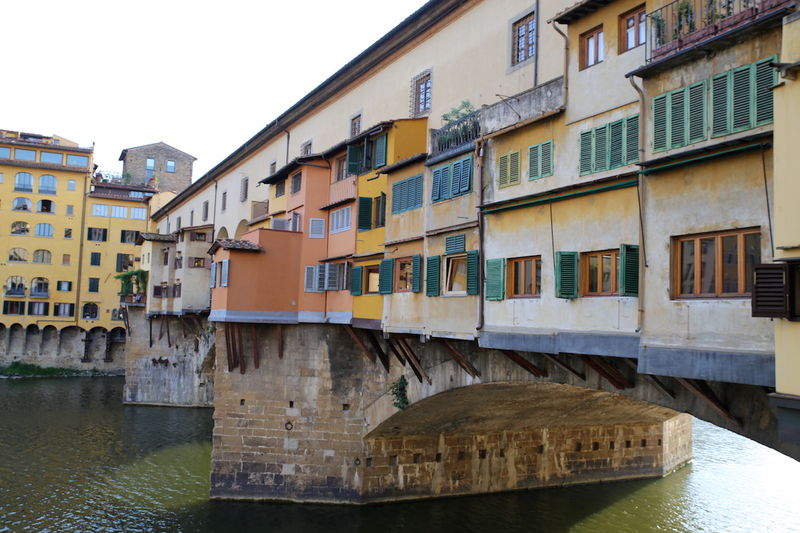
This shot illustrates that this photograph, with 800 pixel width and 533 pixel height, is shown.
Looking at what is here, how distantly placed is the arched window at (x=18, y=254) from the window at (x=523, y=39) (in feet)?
177

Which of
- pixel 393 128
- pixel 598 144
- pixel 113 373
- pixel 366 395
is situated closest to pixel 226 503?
pixel 366 395

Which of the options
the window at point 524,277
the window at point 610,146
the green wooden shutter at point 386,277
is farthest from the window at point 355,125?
the window at point 610,146

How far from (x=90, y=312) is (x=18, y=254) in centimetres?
745

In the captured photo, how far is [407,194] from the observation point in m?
17.6

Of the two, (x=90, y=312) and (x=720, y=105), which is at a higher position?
(x=720, y=105)

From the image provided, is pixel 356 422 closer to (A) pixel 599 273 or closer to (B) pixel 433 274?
(B) pixel 433 274

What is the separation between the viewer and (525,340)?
12.5 metres

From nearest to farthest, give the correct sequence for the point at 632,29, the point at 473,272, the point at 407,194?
the point at 632,29, the point at 473,272, the point at 407,194

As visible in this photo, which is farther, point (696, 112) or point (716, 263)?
point (696, 112)

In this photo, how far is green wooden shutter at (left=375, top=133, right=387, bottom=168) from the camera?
19.5 metres

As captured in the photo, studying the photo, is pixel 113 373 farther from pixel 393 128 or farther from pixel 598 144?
pixel 598 144

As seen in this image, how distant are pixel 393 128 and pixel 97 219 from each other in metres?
50.2

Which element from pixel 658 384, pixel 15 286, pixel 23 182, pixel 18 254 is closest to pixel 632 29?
pixel 658 384

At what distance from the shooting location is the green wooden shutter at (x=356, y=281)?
2022cm
